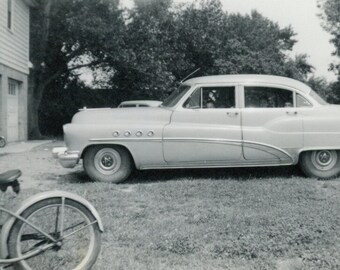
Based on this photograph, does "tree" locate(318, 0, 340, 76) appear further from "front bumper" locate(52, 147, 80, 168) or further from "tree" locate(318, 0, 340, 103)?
"front bumper" locate(52, 147, 80, 168)

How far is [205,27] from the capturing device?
27984 millimetres

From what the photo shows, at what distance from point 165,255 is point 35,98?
63.8 feet

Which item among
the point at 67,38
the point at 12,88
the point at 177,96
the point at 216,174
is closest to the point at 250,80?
the point at 177,96

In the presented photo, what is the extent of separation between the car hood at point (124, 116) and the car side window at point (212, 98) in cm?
45

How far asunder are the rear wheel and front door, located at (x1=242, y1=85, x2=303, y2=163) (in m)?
1.98

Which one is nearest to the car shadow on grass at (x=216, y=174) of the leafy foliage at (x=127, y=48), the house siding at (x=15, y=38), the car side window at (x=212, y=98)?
the car side window at (x=212, y=98)

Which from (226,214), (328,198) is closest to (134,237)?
(226,214)

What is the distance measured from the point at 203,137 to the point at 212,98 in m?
0.75

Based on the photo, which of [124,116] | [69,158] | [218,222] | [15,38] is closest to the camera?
[218,222]

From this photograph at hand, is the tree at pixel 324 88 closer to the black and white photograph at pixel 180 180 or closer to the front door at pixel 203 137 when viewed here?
the black and white photograph at pixel 180 180

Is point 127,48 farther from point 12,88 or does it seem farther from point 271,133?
point 271,133

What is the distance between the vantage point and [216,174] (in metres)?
8.64

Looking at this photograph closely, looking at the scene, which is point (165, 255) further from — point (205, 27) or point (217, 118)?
point (205, 27)

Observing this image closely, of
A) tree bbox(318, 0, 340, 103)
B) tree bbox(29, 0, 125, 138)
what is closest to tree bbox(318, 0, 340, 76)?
tree bbox(318, 0, 340, 103)
